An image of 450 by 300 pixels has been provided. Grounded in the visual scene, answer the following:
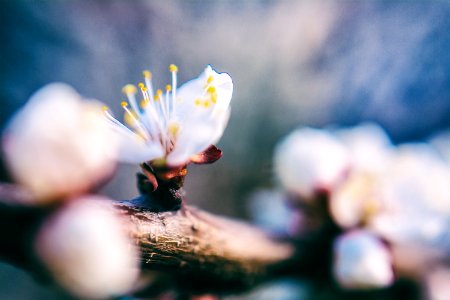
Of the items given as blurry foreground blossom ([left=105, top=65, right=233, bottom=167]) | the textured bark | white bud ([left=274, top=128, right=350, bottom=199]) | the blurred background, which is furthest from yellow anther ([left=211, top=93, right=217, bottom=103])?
the blurred background

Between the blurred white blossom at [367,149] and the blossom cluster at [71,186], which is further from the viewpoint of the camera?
the blurred white blossom at [367,149]

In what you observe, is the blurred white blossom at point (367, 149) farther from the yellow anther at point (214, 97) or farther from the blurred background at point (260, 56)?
the blurred background at point (260, 56)

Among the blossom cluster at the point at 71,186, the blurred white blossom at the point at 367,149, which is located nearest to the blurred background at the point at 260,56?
the blurred white blossom at the point at 367,149

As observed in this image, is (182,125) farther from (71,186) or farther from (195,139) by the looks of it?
(71,186)

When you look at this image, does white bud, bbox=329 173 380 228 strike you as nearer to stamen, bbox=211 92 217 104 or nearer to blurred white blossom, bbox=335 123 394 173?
blurred white blossom, bbox=335 123 394 173

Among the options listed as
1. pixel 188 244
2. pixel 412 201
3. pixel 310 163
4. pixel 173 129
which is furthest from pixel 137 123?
pixel 412 201
